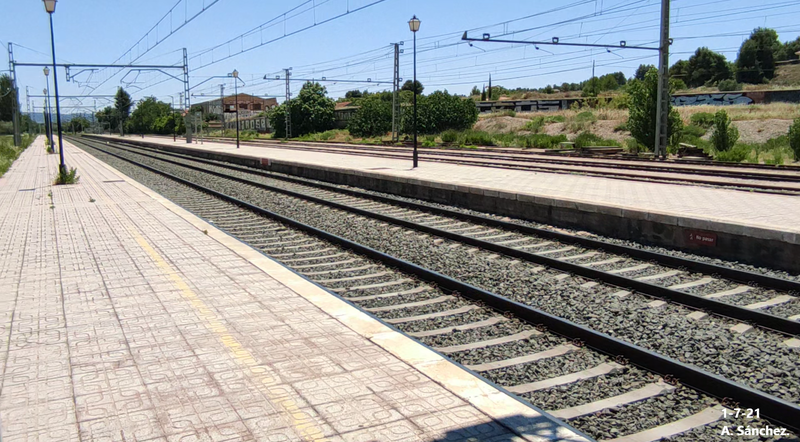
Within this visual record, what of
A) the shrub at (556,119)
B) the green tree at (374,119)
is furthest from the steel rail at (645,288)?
the green tree at (374,119)

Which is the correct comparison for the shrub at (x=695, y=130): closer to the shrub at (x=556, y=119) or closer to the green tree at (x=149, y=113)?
the shrub at (x=556, y=119)

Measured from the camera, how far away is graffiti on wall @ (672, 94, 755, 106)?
60.0 metres

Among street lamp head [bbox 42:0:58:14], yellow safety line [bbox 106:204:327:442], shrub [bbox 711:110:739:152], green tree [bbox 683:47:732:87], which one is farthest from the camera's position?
green tree [bbox 683:47:732:87]

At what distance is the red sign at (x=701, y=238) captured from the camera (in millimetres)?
9015

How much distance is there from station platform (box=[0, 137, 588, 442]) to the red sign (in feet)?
19.0

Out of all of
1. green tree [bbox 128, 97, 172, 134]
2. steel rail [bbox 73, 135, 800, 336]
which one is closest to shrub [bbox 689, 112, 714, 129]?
steel rail [bbox 73, 135, 800, 336]

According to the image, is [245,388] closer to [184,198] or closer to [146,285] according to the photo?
[146,285]

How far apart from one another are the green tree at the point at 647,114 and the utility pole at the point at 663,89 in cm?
109

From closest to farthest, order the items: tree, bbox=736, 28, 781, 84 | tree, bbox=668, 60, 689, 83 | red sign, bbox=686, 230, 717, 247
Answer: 1. red sign, bbox=686, 230, 717, 247
2. tree, bbox=736, 28, 781, 84
3. tree, bbox=668, 60, 689, 83

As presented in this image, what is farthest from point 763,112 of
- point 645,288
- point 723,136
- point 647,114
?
point 645,288

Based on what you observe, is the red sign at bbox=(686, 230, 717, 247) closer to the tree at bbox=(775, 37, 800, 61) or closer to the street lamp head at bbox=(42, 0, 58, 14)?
the street lamp head at bbox=(42, 0, 58, 14)

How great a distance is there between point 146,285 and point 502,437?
4.88m

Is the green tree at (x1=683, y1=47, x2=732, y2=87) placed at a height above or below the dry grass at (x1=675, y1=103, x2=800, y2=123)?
above

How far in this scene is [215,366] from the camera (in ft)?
15.0
